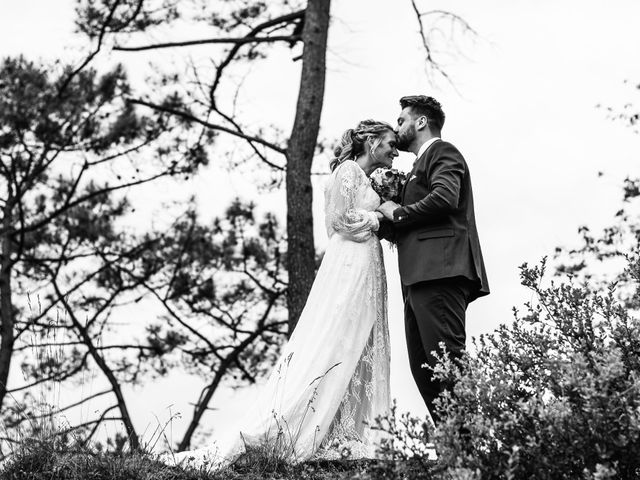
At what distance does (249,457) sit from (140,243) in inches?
273

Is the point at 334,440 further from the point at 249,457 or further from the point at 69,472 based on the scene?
the point at 69,472

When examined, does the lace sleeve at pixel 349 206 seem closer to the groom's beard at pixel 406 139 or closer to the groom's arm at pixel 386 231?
the groom's arm at pixel 386 231

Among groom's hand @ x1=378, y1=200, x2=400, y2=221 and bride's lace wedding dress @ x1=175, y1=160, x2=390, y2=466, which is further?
groom's hand @ x1=378, y1=200, x2=400, y2=221

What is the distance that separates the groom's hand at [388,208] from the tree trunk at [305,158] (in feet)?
8.59

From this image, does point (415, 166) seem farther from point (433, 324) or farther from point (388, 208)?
point (433, 324)

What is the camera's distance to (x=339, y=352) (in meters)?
4.90

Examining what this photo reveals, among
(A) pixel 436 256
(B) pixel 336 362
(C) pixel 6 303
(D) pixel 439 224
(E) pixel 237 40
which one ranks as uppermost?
(E) pixel 237 40

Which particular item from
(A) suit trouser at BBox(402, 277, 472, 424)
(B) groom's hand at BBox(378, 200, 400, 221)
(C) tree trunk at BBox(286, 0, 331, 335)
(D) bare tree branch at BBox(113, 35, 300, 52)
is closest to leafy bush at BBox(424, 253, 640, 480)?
(A) suit trouser at BBox(402, 277, 472, 424)

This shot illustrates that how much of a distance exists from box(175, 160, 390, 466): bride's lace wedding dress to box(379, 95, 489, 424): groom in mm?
268

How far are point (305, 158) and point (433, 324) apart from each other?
370 centimetres

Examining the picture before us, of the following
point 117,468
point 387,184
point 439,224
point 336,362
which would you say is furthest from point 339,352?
point 117,468

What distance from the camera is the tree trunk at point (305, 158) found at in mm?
7656

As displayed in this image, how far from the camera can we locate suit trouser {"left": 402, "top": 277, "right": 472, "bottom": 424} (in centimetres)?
453

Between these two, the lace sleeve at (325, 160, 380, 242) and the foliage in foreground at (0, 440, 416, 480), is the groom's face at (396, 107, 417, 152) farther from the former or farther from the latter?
the foliage in foreground at (0, 440, 416, 480)
